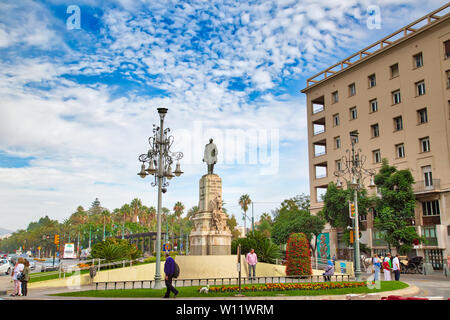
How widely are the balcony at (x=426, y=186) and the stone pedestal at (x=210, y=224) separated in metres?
22.0

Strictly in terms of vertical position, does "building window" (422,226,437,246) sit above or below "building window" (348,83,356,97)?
below

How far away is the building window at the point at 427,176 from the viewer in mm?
38353

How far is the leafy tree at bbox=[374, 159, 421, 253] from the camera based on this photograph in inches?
1372

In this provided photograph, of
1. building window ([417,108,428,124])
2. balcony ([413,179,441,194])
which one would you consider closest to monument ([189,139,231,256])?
balcony ([413,179,441,194])

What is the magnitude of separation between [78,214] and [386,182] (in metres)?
118

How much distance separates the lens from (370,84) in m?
46.9

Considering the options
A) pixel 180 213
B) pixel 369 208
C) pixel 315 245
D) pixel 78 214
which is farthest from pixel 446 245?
pixel 78 214

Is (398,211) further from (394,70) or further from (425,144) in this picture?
(394,70)

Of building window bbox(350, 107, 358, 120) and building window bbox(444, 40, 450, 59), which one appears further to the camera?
building window bbox(350, 107, 358, 120)

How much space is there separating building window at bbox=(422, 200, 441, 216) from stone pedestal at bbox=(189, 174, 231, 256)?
22470 mm

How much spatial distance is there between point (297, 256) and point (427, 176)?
73.5 feet

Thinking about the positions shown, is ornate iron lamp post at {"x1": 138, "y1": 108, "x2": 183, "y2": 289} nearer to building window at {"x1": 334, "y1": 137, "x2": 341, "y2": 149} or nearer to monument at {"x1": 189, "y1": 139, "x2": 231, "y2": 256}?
monument at {"x1": 189, "y1": 139, "x2": 231, "y2": 256}

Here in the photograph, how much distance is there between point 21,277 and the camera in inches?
647
